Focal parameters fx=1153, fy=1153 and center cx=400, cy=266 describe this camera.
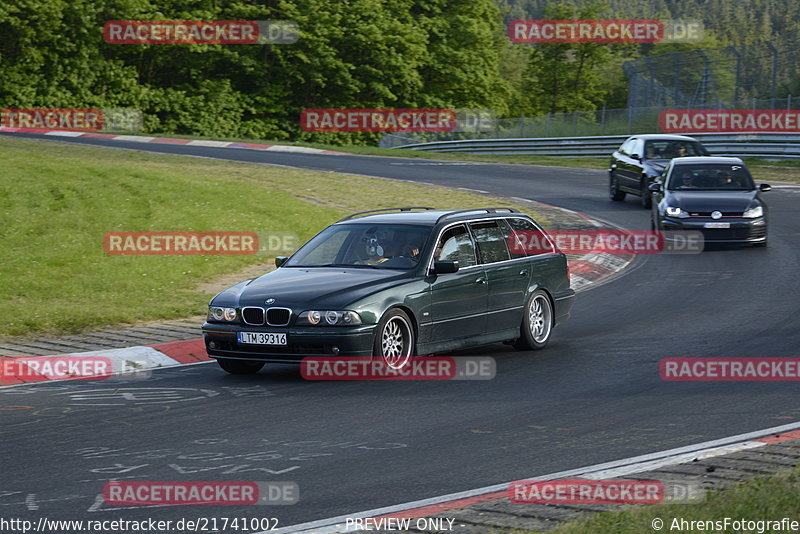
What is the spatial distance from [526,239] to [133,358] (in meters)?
4.25

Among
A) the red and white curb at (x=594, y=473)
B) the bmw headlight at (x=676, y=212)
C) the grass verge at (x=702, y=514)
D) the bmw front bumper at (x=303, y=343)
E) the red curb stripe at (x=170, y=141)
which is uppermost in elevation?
the red curb stripe at (x=170, y=141)

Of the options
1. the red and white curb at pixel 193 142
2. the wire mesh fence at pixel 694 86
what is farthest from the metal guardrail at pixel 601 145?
the red and white curb at pixel 193 142

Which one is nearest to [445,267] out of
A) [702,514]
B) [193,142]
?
[702,514]

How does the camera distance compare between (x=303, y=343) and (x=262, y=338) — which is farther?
(x=262, y=338)

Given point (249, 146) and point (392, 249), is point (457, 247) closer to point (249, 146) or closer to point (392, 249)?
point (392, 249)

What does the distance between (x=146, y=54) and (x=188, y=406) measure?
5623 centimetres

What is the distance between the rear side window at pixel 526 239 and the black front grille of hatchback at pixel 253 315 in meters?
3.09

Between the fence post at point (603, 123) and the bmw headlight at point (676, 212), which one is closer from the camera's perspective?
the bmw headlight at point (676, 212)

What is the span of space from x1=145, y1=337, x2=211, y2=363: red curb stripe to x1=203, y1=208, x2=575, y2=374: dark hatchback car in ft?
3.90

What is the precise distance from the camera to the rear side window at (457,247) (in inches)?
437

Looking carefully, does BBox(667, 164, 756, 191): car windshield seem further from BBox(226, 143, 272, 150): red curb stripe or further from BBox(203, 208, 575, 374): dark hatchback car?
BBox(226, 143, 272, 150): red curb stripe

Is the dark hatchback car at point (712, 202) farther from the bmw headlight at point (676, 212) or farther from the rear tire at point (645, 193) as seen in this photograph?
the rear tire at point (645, 193)

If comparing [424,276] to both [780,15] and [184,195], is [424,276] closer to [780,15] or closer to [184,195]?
[184,195]

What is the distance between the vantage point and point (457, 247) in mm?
11297
